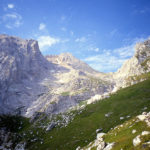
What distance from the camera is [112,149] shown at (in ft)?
75.3

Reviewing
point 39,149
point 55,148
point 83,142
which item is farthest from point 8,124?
point 83,142

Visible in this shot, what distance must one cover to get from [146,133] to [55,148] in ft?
151

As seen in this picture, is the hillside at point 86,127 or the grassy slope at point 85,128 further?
the hillside at point 86,127

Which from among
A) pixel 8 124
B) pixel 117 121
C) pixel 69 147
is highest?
pixel 117 121

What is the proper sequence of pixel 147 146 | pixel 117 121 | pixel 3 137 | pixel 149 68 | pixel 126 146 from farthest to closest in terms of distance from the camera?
pixel 149 68
pixel 3 137
pixel 117 121
pixel 126 146
pixel 147 146

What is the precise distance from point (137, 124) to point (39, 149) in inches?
2058

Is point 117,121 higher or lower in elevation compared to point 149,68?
lower

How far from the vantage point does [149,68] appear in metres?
193

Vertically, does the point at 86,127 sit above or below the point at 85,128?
above

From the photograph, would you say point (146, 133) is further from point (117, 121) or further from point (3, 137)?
point (3, 137)

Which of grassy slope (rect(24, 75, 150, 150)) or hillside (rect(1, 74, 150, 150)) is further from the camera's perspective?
hillside (rect(1, 74, 150, 150))

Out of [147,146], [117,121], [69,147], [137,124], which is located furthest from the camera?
[117,121]

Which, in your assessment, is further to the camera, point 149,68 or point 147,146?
point 149,68

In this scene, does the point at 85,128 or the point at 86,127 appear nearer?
the point at 85,128
